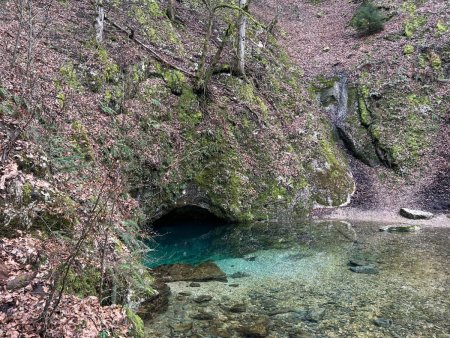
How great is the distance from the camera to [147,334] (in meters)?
6.70

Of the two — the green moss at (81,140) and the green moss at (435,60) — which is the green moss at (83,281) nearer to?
the green moss at (81,140)

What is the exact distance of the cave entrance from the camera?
12.2m

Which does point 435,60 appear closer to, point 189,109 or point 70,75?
point 189,109

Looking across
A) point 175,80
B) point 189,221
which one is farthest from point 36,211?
point 175,80

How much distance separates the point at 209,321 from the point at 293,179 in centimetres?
945

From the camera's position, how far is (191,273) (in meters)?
10.3

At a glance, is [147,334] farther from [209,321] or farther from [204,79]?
[204,79]

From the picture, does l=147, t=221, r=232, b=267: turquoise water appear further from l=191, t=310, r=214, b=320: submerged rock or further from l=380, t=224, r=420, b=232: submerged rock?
l=380, t=224, r=420, b=232: submerged rock

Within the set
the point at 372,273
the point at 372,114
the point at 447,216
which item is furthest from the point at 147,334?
the point at 372,114

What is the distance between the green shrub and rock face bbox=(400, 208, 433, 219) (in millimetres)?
13883

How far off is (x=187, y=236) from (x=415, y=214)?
9455 mm

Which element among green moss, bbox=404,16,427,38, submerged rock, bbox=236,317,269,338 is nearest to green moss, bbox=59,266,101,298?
submerged rock, bbox=236,317,269,338

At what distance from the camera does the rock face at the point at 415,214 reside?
1465cm

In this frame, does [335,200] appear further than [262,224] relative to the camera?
Yes
